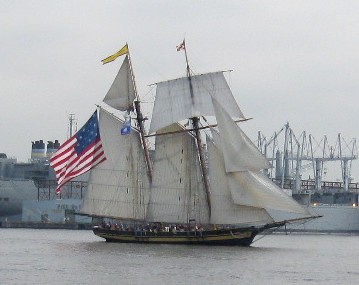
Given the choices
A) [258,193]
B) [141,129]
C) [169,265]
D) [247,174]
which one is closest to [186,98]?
[141,129]

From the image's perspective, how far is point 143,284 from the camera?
6738cm

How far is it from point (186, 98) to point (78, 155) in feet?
37.2

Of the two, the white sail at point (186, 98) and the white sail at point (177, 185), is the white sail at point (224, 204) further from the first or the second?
the white sail at point (186, 98)

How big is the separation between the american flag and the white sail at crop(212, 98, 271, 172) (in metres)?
10.1

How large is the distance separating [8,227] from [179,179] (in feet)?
278

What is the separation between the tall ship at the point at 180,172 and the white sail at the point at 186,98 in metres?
0.08

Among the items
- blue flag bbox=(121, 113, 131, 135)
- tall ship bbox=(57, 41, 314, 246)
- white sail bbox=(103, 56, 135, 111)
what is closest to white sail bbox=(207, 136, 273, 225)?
tall ship bbox=(57, 41, 314, 246)

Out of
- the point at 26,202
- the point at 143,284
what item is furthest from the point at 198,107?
the point at 26,202

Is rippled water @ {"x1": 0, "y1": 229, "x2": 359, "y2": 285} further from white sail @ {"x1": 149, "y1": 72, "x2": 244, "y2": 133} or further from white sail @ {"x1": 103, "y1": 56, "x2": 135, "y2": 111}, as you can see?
white sail @ {"x1": 103, "y1": 56, "x2": 135, "y2": 111}

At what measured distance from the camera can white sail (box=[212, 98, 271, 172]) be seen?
98438 millimetres

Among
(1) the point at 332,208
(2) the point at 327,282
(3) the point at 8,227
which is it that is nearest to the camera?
(2) the point at 327,282

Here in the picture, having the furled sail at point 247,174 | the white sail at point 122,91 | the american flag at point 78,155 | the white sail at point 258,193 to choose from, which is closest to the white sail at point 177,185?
the white sail at point 258,193

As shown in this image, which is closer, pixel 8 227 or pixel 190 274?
pixel 190 274

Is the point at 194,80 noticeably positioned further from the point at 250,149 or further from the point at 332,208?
the point at 332,208
